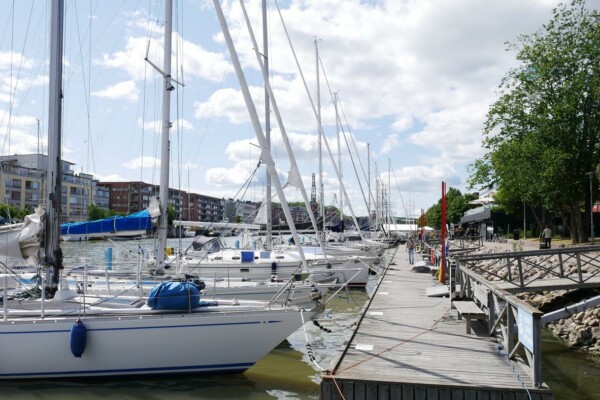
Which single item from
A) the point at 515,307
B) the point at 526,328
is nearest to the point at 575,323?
the point at 515,307

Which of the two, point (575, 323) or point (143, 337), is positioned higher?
point (143, 337)

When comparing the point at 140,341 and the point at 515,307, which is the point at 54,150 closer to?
the point at 140,341

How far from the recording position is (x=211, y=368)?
1163cm

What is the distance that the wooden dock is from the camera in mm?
7887

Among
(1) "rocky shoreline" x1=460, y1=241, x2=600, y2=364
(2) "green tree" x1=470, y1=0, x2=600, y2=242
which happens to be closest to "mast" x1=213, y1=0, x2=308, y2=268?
(1) "rocky shoreline" x1=460, y1=241, x2=600, y2=364

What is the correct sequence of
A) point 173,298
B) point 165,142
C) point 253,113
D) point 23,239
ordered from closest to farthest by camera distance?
point 173,298, point 23,239, point 253,113, point 165,142

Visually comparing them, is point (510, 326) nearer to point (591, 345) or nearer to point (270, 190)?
point (591, 345)

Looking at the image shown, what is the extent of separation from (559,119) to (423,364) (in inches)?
1291

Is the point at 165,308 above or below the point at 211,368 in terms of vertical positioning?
above

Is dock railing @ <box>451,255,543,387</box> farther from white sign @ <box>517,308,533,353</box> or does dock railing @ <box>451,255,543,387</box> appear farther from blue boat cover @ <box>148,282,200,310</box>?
blue boat cover @ <box>148,282,200,310</box>

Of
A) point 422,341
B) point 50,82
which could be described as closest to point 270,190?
point 50,82

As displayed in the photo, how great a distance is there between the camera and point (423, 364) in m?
9.23

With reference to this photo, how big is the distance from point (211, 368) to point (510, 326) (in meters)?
6.16

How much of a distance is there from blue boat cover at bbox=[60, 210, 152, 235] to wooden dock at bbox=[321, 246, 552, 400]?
8.21 m
